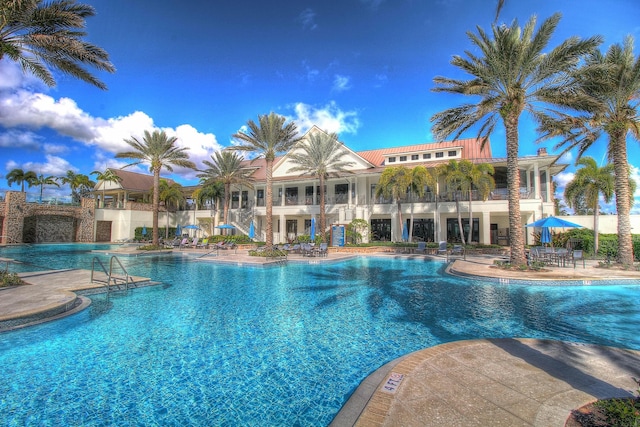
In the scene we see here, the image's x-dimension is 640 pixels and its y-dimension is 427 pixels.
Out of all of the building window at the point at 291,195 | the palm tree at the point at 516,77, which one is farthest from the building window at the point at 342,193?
the palm tree at the point at 516,77

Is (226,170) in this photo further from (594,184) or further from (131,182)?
(594,184)

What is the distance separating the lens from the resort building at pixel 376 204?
81.0ft

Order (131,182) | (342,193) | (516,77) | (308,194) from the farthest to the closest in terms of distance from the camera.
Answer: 1. (131,182)
2. (308,194)
3. (342,193)
4. (516,77)

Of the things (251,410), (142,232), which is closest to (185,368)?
(251,410)

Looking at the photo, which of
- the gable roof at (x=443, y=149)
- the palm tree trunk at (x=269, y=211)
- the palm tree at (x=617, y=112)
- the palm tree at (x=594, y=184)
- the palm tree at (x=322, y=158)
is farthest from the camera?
the gable roof at (x=443, y=149)

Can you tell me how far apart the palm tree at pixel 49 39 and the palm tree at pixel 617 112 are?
18867mm

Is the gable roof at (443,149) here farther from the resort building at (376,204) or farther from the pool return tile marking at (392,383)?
the pool return tile marking at (392,383)

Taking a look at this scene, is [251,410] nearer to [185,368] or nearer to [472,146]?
[185,368]

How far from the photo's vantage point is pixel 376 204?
28656 millimetres

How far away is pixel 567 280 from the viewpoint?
38.1ft

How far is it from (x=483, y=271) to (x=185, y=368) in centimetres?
A: 1249

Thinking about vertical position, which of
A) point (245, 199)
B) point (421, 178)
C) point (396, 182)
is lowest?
point (245, 199)

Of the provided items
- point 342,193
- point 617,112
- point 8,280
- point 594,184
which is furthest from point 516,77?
point 8,280

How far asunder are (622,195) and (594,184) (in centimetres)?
534
